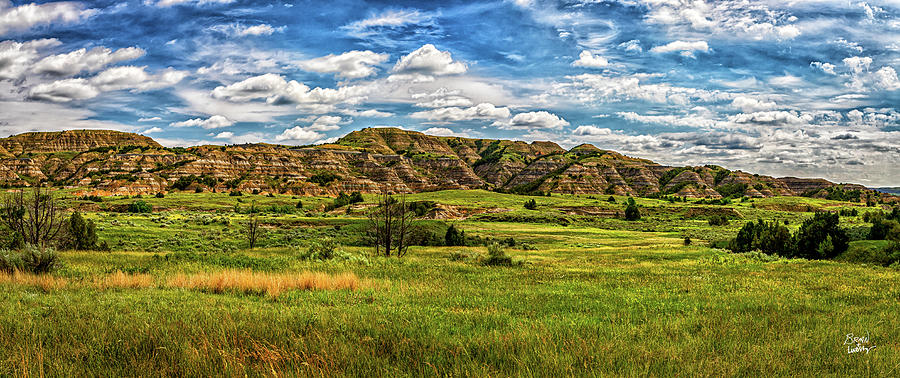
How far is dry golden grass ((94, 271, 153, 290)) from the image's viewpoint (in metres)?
11.3

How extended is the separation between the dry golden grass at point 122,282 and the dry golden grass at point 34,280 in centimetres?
75

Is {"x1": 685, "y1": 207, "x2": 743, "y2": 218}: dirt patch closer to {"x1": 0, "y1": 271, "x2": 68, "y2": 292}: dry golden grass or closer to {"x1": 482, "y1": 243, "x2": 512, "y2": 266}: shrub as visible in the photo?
{"x1": 482, "y1": 243, "x2": 512, "y2": 266}: shrub

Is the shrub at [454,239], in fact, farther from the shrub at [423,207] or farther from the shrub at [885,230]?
the shrub at [423,207]

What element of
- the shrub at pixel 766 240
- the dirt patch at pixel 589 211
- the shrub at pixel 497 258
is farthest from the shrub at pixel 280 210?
the shrub at pixel 766 240

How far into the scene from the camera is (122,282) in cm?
1165

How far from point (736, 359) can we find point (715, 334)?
132cm

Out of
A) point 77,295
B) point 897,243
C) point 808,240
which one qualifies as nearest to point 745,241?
point 808,240

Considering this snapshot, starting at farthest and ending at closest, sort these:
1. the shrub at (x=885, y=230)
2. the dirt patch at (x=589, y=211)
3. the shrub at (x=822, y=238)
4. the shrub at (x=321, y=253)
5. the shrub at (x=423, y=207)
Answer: the dirt patch at (x=589, y=211) → the shrub at (x=423, y=207) → the shrub at (x=822, y=238) → the shrub at (x=885, y=230) → the shrub at (x=321, y=253)

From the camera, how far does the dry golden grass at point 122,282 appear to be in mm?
11331

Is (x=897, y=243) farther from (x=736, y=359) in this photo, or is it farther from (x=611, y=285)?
(x=736, y=359)

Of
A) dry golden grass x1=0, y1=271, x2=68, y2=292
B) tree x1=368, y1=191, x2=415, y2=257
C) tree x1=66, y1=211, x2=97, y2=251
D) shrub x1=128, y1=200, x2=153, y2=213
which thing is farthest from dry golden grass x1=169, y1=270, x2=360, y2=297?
shrub x1=128, y1=200, x2=153, y2=213

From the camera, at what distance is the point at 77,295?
384 inches

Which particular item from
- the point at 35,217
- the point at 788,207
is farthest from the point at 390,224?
the point at 788,207

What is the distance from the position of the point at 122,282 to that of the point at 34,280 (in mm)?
2248
